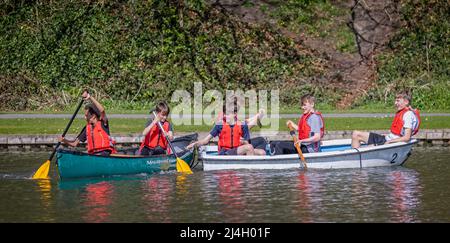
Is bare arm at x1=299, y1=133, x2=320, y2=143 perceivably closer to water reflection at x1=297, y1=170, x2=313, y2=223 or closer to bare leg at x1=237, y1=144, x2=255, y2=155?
water reflection at x1=297, y1=170, x2=313, y2=223

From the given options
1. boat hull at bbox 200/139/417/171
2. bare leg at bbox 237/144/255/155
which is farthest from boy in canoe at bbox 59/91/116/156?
bare leg at bbox 237/144/255/155

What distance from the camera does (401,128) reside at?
23.3 m

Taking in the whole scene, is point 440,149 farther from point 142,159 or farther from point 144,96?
point 144,96

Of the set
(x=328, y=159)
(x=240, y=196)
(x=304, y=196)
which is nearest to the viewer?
(x=304, y=196)

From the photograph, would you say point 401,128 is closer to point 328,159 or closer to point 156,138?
point 328,159

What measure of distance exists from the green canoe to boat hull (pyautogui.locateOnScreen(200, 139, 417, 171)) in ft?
3.08

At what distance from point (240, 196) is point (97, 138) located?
14.3 feet

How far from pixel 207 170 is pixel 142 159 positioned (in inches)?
63.4

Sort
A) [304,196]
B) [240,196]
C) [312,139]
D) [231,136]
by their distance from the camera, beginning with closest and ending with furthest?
1. [304,196]
2. [240,196]
3. [312,139]
4. [231,136]

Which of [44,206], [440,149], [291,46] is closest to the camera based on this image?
[44,206]

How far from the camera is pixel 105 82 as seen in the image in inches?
1455

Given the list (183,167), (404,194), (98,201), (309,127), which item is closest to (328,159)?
(309,127)

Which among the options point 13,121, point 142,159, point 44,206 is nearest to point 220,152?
point 142,159

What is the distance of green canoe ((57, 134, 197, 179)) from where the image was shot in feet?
69.0
